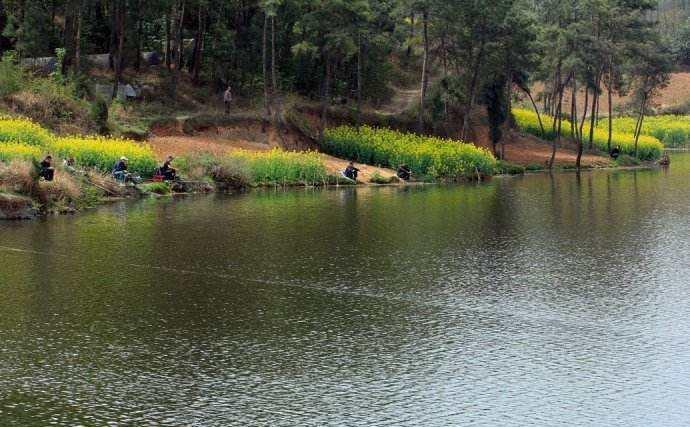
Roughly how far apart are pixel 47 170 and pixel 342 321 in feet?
79.5

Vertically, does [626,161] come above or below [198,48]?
below

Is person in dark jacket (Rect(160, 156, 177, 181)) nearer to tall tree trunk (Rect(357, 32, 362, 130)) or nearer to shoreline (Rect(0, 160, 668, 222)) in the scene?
shoreline (Rect(0, 160, 668, 222))

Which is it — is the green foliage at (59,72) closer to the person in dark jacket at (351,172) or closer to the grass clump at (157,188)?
the grass clump at (157,188)

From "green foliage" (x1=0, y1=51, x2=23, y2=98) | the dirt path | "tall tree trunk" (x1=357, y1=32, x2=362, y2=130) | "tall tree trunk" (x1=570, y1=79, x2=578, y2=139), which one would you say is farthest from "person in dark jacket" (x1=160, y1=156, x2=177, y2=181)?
"tall tree trunk" (x1=570, y1=79, x2=578, y2=139)

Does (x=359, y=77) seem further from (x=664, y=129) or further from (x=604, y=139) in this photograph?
(x=664, y=129)

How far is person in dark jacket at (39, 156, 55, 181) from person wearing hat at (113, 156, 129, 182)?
5981 mm

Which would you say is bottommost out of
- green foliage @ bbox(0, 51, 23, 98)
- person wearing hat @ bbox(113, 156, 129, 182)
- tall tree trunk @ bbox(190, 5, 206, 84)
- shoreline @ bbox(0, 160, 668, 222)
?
shoreline @ bbox(0, 160, 668, 222)

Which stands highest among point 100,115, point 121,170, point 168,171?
point 100,115

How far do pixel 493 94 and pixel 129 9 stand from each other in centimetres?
2860

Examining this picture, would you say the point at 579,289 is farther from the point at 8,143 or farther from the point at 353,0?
Answer: the point at 353,0

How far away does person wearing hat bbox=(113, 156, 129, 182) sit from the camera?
5078 cm

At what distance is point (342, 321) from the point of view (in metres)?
24.0

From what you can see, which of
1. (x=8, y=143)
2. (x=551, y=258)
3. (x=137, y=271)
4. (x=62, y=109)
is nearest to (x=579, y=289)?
(x=551, y=258)

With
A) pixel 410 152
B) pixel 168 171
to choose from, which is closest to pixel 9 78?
pixel 168 171
